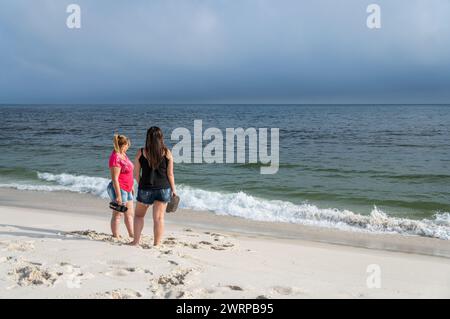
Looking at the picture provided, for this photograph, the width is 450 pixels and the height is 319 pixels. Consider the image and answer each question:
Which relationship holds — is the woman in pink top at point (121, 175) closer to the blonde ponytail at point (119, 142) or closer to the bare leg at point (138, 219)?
the blonde ponytail at point (119, 142)

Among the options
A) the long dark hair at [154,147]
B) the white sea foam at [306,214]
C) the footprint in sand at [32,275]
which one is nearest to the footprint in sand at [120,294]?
the footprint in sand at [32,275]

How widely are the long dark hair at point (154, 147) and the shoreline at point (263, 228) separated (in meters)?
3.18

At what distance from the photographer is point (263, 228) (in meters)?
9.00

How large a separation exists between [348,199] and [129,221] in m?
7.33

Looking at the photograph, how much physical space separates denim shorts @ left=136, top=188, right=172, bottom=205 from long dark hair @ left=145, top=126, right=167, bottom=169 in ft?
1.30

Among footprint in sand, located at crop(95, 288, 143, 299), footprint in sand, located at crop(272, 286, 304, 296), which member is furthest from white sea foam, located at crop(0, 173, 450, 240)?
footprint in sand, located at crop(95, 288, 143, 299)

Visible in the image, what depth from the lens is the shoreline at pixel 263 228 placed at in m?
7.80

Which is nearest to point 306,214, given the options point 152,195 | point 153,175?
point 152,195

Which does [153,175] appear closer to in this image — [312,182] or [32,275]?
[32,275]

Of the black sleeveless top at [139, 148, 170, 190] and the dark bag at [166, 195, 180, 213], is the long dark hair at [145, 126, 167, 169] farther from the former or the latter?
the dark bag at [166, 195, 180, 213]

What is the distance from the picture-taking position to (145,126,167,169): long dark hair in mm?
5590
